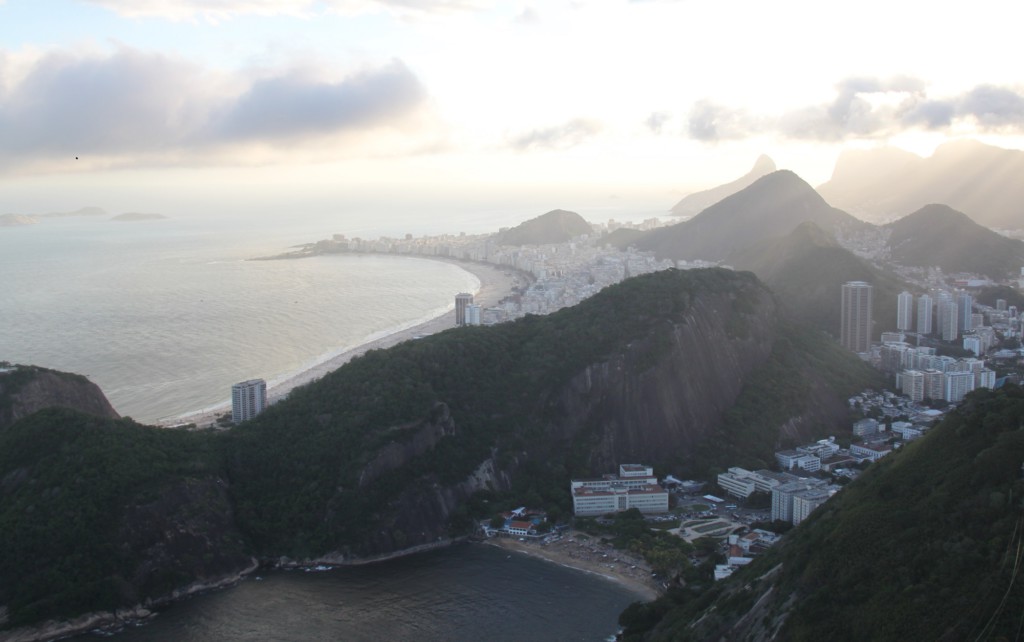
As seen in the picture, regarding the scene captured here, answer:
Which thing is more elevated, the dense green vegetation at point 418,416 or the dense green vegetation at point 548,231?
the dense green vegetation at point 548,231

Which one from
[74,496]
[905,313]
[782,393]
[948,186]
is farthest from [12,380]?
[948,186]

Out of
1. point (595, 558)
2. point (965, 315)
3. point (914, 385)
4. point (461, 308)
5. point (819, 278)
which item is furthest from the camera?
point (819, 278)

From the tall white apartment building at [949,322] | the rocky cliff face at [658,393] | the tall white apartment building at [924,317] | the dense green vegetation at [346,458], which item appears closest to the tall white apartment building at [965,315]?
the tall white apartment building at [949,322]

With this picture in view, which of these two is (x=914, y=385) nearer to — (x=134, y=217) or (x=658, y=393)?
(x=658, y=393)

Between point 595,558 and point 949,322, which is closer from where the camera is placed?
point 595,558

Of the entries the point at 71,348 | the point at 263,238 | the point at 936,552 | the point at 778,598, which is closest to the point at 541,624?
the point at 778,598

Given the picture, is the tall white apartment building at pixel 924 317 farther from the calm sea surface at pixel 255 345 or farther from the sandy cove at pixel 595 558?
the sandy cove at pixel 595 558

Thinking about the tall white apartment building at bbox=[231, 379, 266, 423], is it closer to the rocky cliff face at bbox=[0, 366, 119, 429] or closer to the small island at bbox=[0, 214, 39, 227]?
the rocky cliff face at bbox=[0, 366, 119, 429]
